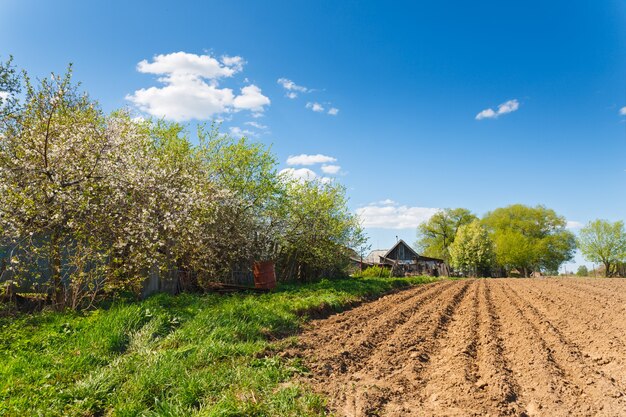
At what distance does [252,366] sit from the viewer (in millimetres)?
5707

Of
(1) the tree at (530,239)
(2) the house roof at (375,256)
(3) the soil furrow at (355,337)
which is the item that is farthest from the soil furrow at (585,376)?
(1) the tree at (530,239)

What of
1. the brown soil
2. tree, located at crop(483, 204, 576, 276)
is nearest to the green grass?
the brown soil

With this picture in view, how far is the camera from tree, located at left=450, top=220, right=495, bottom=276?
51.5 meters

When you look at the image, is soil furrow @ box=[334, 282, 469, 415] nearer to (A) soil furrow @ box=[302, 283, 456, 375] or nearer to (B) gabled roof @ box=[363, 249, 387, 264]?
(A) soil furrow @ box=[302, 283, 456, 375]

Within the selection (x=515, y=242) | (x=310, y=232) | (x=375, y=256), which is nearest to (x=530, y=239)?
(x=515, y=242)

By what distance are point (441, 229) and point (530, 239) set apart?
14822 millimetres

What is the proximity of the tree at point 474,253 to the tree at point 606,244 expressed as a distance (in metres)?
21.4

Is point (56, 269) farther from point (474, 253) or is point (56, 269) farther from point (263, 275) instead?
point (474, 253)

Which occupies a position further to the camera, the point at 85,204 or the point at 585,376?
the point at 85,204

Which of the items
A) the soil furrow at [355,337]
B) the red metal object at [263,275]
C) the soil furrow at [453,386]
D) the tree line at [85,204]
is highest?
the tree line at [85,204]

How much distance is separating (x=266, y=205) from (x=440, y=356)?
42.3 ft

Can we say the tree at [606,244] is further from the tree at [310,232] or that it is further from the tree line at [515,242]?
the tree at [310,232]

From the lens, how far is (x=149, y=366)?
5227mm

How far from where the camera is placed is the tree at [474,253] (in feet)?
169
